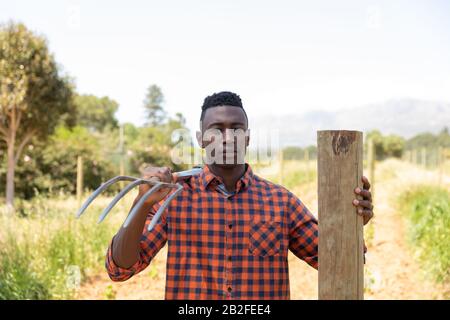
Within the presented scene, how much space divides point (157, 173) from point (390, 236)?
7.53 meters

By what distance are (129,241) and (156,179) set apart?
24 cm

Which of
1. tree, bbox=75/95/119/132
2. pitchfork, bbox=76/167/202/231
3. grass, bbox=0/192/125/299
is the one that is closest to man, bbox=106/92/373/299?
pitchfork, bbox=76/167/202/231

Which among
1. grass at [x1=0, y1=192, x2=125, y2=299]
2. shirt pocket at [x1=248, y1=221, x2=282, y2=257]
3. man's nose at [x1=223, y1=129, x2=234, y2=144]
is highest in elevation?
man's nose at [x1=223, y1=129, x2=234, y2=144]

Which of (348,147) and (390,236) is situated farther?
(390,236)

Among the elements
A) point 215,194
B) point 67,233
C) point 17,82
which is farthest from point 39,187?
point 215,194

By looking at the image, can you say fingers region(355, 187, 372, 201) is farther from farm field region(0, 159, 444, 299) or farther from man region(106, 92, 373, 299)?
farm field region(0, 159, 444, 299)

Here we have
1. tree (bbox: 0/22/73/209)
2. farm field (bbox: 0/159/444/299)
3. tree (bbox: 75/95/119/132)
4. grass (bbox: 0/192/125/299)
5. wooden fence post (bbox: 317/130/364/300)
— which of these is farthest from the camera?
tree (bbox: 75/95/119/132)

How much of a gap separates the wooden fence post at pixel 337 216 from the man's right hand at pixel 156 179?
46 centimetres

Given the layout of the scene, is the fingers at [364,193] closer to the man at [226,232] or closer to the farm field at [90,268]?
the man at [226,232]

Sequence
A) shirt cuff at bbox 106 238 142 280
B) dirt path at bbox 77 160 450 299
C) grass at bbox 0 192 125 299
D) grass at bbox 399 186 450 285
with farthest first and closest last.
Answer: grass at bbox 399 186 450 285 → dirt path at bbox 77 160 450 299 → grass at bbox 0 192 125 299 → shirt cuff at bbox 106 238 142 280

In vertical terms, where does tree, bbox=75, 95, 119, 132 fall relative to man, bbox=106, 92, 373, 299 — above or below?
above

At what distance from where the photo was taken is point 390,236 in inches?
335

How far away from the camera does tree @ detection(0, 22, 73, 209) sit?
43.8 ft
